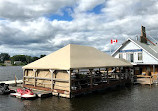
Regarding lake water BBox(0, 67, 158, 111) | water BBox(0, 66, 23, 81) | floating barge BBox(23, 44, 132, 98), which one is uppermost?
floating barge BBox(23, 44, 132, 98)

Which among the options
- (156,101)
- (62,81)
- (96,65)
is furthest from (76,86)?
(156,101)

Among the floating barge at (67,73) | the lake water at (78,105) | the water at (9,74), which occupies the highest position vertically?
the floating barge at (67,73)

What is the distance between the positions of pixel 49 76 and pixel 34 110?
22.1 ft

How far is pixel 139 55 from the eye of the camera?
32.8 meters

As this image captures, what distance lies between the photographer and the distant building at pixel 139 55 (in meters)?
31.0

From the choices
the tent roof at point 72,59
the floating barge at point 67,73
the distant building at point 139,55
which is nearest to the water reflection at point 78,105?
the floating barge at point 67,73

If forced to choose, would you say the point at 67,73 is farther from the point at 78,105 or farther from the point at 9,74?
the point at 9,74

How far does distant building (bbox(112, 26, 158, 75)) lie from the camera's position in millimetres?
31039

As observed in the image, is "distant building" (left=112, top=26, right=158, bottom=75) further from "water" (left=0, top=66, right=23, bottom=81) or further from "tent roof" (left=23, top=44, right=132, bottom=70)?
"water" (left=0, top=66, right=23, bottom=81)

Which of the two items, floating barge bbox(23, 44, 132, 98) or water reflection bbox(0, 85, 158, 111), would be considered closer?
water reflection bbox(0, 85, 158, 111)

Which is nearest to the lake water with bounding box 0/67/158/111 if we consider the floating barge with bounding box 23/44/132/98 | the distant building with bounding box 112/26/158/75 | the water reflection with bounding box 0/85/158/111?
the water reflection with bounding box 0/85/158/111

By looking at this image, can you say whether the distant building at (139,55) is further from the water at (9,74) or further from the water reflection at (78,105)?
the water at (9,74)

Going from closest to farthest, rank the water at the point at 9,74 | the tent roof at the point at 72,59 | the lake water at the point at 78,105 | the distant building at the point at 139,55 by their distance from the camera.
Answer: the lake water at the point at 78,105, the tent roof at the point at 72,59, the distant building at the point at 139,55, the water at the point at 9,74

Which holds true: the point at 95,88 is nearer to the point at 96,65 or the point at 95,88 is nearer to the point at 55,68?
the point at 96,65
